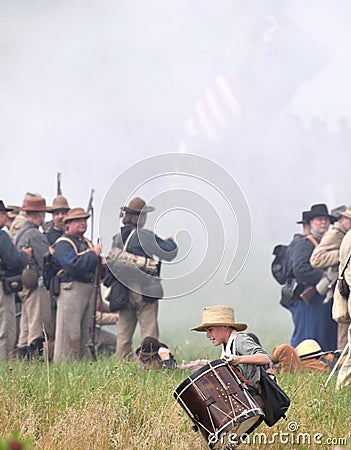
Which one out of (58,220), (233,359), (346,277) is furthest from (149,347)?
(233,359)

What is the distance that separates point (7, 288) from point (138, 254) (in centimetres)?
Answer: 126

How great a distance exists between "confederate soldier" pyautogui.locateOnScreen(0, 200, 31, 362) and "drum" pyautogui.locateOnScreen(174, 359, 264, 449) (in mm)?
4663

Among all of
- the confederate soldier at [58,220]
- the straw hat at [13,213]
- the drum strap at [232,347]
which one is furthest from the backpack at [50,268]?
the drum strap at [232,347]

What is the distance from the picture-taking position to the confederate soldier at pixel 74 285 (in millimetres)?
9523

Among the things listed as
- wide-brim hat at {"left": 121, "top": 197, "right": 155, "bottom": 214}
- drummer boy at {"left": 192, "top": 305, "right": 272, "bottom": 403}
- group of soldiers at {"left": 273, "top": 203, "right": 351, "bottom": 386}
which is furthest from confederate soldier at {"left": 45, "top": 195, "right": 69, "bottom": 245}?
drummer boy at {"left": 192, "top": 305, "right": 272, "bottom": 403}

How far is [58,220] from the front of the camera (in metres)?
10.2

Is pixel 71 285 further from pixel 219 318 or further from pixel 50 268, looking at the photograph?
pixel 219 318

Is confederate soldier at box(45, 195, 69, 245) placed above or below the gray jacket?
above

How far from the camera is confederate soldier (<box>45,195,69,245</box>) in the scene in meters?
10.2

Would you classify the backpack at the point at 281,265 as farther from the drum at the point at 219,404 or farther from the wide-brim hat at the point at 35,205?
the drum at the point at 219,404

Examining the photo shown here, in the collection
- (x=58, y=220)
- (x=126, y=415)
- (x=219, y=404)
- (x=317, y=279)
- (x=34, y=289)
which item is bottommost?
(x=126, y=415)

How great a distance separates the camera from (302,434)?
557cm

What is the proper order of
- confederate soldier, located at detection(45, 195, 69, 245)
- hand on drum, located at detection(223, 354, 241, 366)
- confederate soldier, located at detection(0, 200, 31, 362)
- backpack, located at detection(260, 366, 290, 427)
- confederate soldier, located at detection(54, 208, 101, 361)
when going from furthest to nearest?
confederate soldier, located at detection(45, 195, 69, 245) < confederate soldier, located at detection(54, 208, 101, 361) < confederate soldier, located at detection(0, 200, 31, 362) < backpack, located at detection(260, 366, 290, 427) < hand on drum, located at detection(223, 354, 241, 366)

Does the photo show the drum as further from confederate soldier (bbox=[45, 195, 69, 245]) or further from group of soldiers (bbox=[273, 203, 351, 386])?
confederate soldier (bbox=[45, 195, 69, 245])
